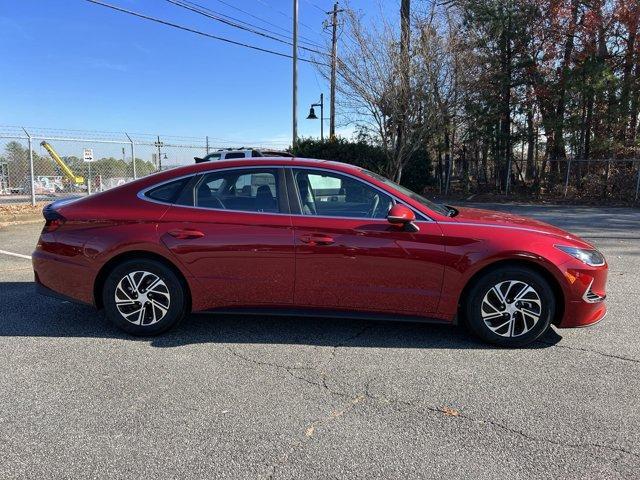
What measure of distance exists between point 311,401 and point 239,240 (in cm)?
155

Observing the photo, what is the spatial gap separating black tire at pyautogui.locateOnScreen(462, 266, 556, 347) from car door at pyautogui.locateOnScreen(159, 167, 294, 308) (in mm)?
1555

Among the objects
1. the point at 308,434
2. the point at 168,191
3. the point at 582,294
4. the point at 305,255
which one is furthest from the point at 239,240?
the point at 582,294

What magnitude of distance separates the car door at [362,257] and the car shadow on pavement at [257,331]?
0.32m

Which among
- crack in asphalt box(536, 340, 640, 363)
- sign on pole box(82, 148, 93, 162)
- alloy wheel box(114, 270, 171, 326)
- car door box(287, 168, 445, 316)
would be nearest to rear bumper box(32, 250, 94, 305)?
alloy wheel box(114, 270, 171, 326)

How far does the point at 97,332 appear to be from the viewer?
445 cm

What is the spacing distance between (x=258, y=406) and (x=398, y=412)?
2.94 ft

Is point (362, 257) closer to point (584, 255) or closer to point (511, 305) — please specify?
point (511, 305)

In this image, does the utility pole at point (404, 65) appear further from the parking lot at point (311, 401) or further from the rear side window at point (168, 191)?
the rear side window at point (168, 191)

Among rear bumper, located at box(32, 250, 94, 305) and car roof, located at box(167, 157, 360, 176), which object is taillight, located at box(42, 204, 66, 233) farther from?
car roof, located at box(167, 157, 360, 176)

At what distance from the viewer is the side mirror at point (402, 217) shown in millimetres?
3894

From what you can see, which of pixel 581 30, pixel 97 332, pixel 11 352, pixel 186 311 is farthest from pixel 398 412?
pixel 581 30

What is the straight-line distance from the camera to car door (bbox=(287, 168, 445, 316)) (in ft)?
13.1

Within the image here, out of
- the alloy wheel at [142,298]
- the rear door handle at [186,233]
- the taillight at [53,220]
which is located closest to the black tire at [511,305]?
the rear door handle at [186,233]

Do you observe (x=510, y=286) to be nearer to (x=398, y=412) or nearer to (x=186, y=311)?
(x=398, y=412)
